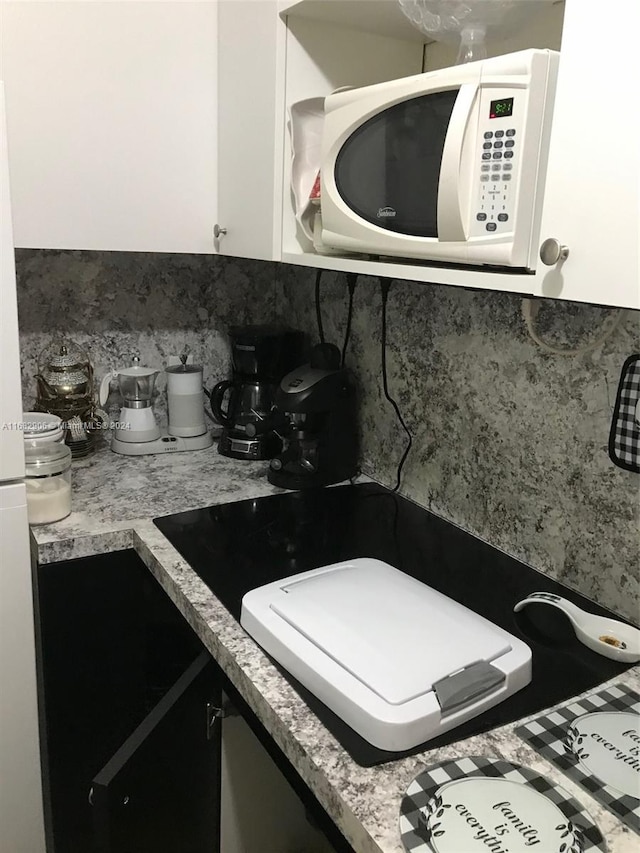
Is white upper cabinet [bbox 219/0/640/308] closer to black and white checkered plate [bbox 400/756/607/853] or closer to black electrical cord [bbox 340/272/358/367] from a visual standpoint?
black electrical cord [bbox 340/272/358/367]

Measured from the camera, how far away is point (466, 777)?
2.53ft

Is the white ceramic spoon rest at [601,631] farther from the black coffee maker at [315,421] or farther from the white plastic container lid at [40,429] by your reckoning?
the white plastic container lid at [40,429]

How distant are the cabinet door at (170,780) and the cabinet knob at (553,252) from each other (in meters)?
0.79

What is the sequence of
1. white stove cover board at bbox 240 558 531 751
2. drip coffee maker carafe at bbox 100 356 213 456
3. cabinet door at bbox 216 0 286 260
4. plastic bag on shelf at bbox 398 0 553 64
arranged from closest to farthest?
white stove cover board at bbox 240 558 531 751
plastic bag on shelf at bbox 398 0 553 64
cabinet door at bbox 216 0 286 260
drip coffee maker carafe at bbox 100 356 213 456

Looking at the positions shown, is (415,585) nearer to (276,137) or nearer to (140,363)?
(276,137)

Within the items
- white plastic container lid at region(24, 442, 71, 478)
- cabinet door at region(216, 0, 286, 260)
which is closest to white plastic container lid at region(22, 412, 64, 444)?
white plastic container lid at region(24, 442, 71, 478)

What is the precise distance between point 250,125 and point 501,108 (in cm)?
69

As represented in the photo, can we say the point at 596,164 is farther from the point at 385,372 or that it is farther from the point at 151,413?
the point at 151,413

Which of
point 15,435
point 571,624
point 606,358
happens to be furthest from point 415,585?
point 15,435

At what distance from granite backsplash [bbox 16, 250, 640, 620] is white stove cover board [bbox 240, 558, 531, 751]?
27cm

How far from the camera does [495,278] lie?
2.94 ft

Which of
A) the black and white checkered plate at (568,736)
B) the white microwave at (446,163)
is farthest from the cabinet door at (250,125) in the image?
the black and white checkered plate at (568,736)

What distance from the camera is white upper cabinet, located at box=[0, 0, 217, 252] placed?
1.34 m

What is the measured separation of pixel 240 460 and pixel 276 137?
0.79m
